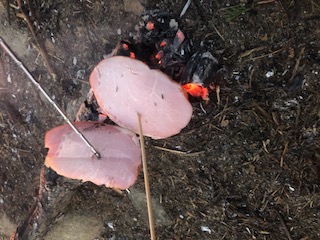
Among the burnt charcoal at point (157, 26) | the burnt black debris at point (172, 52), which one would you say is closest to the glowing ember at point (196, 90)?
the burnt black debris at point (172, 52)

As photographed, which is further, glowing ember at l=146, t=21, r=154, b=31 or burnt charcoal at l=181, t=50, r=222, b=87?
glowing ember at l=146, t=21, r=154, b=31

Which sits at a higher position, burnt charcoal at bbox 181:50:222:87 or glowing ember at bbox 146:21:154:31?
glowing ember at bbox 146:21:154:31

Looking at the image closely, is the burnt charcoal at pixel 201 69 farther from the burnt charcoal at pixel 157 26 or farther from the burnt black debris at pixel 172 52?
the burnt charcoal at pixel 157 26

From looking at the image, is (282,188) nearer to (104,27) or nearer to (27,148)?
(104,27)

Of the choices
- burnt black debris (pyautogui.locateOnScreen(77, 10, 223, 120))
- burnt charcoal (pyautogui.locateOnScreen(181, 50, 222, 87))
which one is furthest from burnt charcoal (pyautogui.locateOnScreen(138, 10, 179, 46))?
burnt charcoal (pyautogui.locateOnScreen(181, 50, 222, 87))

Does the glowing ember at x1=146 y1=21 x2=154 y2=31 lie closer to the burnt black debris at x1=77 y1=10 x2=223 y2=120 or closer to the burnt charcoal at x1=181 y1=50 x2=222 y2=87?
the burnt black debris at x1=77 y1=10 x2=223 y2=120

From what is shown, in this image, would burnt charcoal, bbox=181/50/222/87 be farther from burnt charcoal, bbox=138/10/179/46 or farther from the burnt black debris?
burnt charcoal, bbox=138/10/179/46

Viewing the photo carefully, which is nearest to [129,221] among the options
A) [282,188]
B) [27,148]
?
[27,148]

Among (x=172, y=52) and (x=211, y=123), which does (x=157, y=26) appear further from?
(x=211, y=123)
